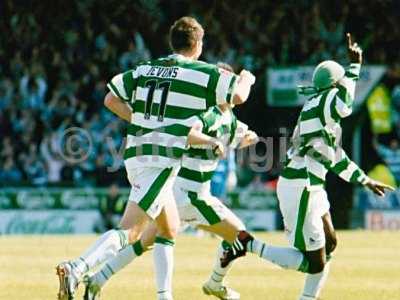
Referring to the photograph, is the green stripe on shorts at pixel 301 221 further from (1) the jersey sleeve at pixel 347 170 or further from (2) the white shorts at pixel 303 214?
(1) the jersey sleeve at pixel 347 170

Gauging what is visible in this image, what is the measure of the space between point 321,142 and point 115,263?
1.88 metres

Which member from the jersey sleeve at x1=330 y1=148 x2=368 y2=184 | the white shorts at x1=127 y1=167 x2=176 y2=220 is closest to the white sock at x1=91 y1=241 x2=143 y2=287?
the white shorts at x1=127 y1=167 x2=176 y2=220

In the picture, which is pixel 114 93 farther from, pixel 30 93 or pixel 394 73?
pixel 30 93

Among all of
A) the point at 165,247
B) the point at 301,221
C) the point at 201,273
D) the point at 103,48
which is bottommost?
the point at 201,273

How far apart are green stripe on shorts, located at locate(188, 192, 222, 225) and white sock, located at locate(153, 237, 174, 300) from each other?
59 cm

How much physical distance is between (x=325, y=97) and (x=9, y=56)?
18.9 metres

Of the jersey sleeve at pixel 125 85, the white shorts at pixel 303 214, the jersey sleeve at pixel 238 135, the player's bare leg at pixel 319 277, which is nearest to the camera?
the jersey sleeve at pixel 125 85

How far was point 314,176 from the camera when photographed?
9.91 metres

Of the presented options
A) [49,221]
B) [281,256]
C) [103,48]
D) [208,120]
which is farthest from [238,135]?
[103,48]

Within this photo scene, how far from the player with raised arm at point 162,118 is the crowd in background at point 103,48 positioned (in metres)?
15.3

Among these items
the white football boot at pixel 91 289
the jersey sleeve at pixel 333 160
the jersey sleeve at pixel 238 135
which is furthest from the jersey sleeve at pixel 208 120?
the white football boot at pixel 91 289

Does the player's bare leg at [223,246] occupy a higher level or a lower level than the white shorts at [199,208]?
lower

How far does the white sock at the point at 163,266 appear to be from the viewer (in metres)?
9.47

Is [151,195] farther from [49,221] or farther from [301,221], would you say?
[49,221]
